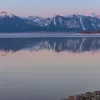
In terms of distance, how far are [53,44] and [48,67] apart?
12.6 ft

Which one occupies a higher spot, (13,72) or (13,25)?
(13,25)

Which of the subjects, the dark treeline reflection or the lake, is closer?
the lake

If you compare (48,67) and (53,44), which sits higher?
(48,67)

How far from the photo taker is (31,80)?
7.72 m

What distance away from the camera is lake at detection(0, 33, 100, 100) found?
671 cm

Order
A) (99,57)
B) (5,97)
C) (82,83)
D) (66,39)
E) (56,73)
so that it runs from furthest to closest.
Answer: (66,39) → (99,57) → (56,73) → (82,83) → (5,97)

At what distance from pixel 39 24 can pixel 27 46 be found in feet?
5.06

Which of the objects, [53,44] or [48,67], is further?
[53,44]

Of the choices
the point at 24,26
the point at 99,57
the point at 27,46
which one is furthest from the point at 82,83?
the point at 27,46

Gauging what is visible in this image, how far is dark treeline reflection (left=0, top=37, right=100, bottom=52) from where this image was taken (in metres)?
12.1

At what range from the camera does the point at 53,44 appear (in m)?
13.0

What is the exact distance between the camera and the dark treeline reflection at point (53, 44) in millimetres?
12141

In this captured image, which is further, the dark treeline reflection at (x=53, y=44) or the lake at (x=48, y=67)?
the dark treeline reflection at (x=53, y=44)

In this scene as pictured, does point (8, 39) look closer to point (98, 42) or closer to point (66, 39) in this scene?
point (66, 39)
